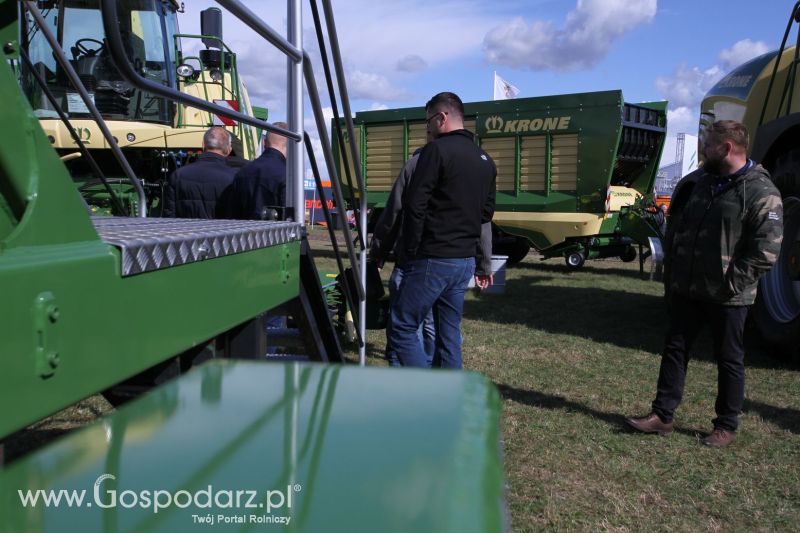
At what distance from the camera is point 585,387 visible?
467 cm

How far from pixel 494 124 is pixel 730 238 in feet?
25.7

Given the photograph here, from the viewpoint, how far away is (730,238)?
3463 mm

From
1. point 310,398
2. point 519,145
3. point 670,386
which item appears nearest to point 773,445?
point 670,386

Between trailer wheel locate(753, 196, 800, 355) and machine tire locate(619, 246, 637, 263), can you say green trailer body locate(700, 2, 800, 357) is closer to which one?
trailer wheel locate(753, 196, 800, 355)

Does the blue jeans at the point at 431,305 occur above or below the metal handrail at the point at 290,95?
below

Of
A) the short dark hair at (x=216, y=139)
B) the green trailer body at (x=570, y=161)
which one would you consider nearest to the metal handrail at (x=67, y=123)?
the short dark hair at (x=216, y=139)

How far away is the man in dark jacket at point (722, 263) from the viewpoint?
338cm

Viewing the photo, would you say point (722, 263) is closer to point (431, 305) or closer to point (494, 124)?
point (431, 305)

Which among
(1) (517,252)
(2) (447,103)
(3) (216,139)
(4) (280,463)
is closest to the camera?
(4) (280,463)

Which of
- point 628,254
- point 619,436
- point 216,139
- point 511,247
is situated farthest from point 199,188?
point 628,254

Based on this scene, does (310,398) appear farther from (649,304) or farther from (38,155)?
(649,304)

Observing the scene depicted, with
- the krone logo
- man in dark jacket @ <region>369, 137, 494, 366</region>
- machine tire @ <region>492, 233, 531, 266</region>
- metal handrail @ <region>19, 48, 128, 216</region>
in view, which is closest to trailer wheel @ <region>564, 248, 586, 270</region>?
machine tire @ <region>492, 233, 531, 266</region>

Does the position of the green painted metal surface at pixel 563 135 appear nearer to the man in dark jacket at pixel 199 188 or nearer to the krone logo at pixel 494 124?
the krone logo at pixel 494 124

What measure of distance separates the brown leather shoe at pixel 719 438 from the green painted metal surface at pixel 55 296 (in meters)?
3.14
